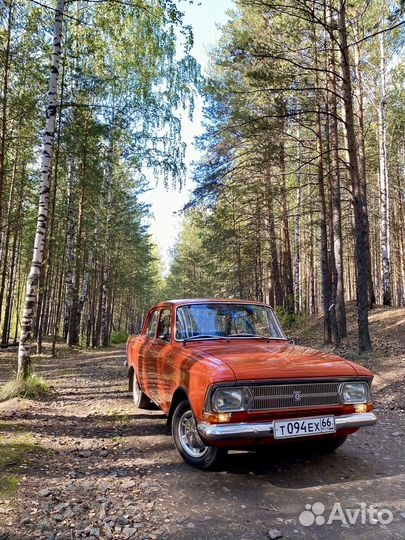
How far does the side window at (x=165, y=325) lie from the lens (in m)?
5.46

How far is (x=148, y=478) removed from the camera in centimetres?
408

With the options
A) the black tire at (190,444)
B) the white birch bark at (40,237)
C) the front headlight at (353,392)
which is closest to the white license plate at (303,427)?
the front headlight at (353,392)

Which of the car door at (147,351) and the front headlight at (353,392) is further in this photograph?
the car door at (147,351)

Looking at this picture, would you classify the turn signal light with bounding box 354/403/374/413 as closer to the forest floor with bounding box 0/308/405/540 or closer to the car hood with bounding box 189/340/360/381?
the car hood with bounding box 189/340/360/381

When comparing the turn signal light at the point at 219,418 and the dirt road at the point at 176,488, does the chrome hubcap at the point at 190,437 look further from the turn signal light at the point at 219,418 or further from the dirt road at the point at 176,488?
the turn signal light at the point at 219,418

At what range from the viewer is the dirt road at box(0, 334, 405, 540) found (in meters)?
3.12

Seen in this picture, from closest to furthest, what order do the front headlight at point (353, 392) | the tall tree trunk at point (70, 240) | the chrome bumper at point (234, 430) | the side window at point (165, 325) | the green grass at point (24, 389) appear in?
1. the chrome bumper at point (234, 430)
2. the front headlight at point (353, 392)
3. the side window at point (165, 325)
4. the green grass at point (24, 389)
5. the tall tree trunk at point (70, 240)

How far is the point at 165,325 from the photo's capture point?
5730 millimetres

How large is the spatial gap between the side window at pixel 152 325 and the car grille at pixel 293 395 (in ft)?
8.80

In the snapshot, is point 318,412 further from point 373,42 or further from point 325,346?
point 373,42

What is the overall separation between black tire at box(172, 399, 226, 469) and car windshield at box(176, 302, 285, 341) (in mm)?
987

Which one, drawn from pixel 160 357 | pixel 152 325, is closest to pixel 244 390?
pixel 160 357

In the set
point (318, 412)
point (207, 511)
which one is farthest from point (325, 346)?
point (207, 511)

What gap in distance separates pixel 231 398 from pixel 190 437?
940 millimetres
